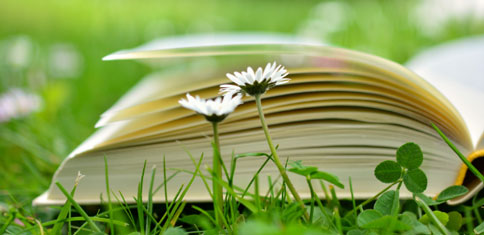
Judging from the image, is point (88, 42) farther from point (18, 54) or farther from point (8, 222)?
point (8, 222)

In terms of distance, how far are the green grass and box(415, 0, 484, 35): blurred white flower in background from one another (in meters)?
0.06

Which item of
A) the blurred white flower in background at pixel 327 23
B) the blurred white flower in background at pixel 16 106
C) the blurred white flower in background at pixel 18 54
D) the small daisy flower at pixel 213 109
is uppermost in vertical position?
the blurred white flower in background at pixel 327 23

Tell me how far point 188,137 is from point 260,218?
0.28 m

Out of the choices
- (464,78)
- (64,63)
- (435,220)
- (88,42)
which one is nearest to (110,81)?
(64,63)

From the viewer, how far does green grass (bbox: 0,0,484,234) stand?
85cm

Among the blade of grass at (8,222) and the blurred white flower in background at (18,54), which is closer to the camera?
the blade of grass at (8,222)

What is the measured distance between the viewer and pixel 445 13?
140 inches

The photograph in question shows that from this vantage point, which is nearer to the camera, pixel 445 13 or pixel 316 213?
pixel 316 213

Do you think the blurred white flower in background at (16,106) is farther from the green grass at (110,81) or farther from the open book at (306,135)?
the open book at (306,135)

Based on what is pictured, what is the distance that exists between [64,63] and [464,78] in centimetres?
201

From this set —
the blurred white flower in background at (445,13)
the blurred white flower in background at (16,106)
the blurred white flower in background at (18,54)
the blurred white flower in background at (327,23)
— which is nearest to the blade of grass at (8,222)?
the blurred white flower in background at (16,106)

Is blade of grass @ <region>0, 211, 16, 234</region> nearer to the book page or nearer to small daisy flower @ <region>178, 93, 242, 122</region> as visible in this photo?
small daisy flower @ <region>178, 93, 242, 122</region>

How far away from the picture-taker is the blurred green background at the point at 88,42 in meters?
1.64

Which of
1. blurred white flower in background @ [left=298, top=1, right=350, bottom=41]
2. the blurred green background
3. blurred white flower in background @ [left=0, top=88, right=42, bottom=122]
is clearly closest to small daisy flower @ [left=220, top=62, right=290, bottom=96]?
the blurred green background
